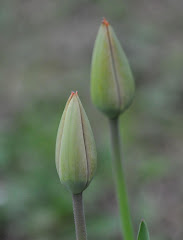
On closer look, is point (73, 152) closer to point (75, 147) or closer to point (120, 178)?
point (75, 147)

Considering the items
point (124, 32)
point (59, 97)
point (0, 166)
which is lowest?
point (0, 166)

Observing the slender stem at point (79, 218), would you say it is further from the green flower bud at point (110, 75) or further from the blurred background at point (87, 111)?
the blurred background at point (87, 111)

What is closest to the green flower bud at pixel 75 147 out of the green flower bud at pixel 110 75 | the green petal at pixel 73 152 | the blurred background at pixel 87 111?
the green petal at pixel 73 152

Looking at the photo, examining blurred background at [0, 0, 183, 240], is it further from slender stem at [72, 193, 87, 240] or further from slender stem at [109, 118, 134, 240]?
slender stem at [72, 193, 87, 240]

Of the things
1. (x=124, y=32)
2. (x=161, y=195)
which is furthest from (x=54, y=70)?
(x=161, y=195)

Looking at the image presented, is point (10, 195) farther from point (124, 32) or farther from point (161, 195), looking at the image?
point (124, 32)

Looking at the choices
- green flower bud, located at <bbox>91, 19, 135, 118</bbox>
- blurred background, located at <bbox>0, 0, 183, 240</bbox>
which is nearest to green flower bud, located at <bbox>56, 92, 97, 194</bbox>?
green flower bud, located at <bbox>91, 19, 135, 118</bbox>

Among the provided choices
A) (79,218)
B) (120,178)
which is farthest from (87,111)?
(79,218)
